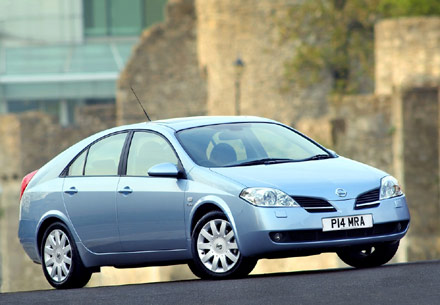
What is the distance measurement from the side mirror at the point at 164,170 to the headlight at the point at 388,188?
64.5 inches

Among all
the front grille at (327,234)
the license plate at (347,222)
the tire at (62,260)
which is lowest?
the tire at (62,260)

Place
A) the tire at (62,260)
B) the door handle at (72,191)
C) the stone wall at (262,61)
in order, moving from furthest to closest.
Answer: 1. the stone wall at (262,61)
2. the door handle at (72,191)
3. the tire at (62,260)

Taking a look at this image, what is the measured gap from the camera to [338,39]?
148 feet

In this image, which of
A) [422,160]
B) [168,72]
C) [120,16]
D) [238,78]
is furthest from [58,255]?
[120,16]

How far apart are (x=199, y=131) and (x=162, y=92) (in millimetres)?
36100

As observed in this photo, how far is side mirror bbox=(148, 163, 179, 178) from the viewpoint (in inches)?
529

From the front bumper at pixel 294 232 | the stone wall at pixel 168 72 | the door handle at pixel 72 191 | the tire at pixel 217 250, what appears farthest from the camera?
the stone wall at pixel 168 72

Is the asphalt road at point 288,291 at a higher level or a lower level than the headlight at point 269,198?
lower

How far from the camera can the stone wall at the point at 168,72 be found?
4966 centimetres

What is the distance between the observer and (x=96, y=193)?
14266 millimetres

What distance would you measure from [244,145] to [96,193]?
4.36 ft

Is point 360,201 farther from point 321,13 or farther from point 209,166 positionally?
point 321,13

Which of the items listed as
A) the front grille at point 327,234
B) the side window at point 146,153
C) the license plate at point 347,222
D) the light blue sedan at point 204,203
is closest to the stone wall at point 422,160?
the light blue sedan at point 204,203

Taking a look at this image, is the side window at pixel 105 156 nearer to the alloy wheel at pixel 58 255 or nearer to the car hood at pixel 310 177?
the alloy wheel at pixel 58 255
